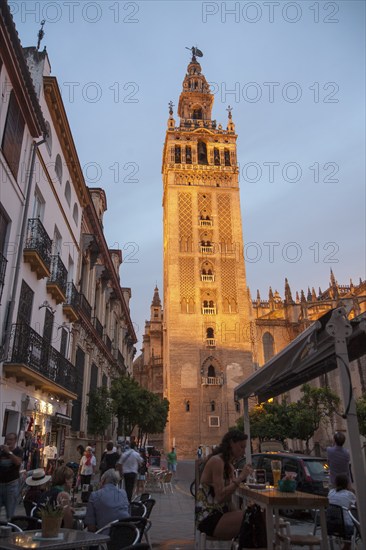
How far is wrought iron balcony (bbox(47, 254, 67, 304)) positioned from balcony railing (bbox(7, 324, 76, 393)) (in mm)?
1804

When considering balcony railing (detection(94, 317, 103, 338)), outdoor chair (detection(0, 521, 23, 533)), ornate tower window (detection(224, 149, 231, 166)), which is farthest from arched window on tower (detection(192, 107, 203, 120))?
outdoor chair (detection(0, 521, 23, 533))

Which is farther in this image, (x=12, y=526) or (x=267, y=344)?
(x=267, y=344)

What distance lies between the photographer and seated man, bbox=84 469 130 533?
201 inches

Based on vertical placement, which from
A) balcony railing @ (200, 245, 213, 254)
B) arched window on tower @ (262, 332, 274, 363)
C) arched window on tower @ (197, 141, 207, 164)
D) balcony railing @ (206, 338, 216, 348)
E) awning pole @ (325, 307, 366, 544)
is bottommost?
awning pole @ (325, 307, 366, 544)

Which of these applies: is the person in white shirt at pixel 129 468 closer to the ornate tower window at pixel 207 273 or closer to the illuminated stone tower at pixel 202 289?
the illuminated stone tower at pixel 202 289

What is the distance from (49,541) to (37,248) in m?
9.25

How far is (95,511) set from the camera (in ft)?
17.0

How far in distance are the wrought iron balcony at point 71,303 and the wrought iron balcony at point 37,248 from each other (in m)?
3.24

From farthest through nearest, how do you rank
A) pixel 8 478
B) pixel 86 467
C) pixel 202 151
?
pixel 202 151 → pixel 86 467 → pixel 8 478

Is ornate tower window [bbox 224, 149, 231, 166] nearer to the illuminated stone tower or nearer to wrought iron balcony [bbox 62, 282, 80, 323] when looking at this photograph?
the illuminated stone tower

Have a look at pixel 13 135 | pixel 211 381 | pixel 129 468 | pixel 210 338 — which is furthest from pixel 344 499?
pixel 210 338

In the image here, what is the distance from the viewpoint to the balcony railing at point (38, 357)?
10664 mm

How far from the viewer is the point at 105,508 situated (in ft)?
16.9

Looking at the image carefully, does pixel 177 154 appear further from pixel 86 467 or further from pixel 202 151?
pixel 86 467
